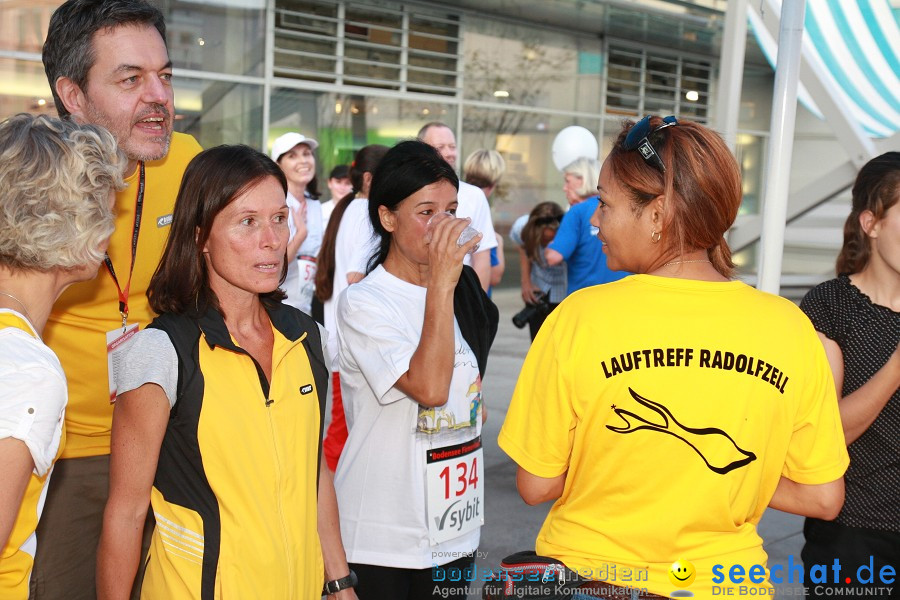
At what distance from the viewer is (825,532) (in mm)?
2797

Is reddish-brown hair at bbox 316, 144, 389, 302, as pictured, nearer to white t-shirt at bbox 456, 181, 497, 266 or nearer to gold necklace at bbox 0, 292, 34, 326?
white t-shirt at bbox 456, 181, 497, 266

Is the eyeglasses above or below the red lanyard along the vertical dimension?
above

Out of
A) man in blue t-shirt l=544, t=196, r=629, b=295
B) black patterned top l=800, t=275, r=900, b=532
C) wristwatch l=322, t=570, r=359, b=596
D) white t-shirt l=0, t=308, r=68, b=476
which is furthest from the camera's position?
man in blue t-shirt l=544, t=196, r=629, b=295

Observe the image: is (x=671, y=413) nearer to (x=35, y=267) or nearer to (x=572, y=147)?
(x=35, y=267)

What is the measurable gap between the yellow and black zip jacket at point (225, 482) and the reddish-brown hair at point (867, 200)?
185cm

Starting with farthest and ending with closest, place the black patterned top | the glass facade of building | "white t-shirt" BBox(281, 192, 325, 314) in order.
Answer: the glass facade of building → "white t-shirt" BBox(281, 192, 325, 314) → the black patterned top

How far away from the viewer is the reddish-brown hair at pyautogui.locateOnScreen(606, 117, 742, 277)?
188 centimetres

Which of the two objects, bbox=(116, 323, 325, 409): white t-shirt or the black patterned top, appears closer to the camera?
bbox=(116, 323, 325, 409): white t-shirt

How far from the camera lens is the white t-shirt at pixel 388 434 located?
2.63 m

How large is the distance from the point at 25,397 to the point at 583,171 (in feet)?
17.4

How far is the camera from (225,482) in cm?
200

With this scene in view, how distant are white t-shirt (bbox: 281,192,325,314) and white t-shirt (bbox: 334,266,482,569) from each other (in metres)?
3.04

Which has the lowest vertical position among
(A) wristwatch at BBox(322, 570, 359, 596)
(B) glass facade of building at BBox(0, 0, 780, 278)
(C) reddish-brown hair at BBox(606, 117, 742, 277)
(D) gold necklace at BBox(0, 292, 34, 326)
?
(A) wristwatch at BBox(322, 570, 359, 596)

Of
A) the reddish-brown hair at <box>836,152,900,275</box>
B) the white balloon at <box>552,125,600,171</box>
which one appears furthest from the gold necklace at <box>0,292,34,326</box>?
the white balloon at <box>552,125,600,171</box>
